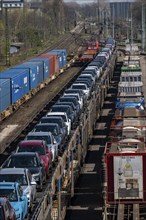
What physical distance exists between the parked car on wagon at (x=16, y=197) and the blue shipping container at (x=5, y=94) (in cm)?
2195

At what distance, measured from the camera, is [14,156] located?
20.9 meters

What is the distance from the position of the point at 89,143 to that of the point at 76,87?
9217 mm

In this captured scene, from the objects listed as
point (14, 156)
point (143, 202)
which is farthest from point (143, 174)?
point (14, 156)

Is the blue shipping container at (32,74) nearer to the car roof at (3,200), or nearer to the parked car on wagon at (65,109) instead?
the parked car on wagon at (65,109)

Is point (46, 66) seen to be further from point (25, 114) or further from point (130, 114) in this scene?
point (130, 114)

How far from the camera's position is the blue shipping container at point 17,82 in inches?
1684

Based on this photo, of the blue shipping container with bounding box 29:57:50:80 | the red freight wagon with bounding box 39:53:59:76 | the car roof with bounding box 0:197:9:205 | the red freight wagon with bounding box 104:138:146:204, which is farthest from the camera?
the red freight wagon with bounding box 39:53:59:76

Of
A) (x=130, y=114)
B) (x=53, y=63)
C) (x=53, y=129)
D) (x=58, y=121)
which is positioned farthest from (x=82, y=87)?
(x=53, y=63)

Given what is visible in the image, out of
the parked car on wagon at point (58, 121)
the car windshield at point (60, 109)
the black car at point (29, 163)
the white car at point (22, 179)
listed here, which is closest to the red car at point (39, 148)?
the black car at point (29, 163)

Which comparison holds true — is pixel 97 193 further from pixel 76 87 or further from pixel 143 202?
pixel 76 87

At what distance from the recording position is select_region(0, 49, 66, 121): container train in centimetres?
4059

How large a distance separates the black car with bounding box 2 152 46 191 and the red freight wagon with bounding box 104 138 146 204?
360cm

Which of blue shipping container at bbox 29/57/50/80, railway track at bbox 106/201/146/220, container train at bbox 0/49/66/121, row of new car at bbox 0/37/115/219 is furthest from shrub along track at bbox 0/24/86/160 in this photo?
railway track at bbox 106/201/146/220

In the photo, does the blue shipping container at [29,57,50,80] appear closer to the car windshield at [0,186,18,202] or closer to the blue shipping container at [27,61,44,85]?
the blue shipping container at [27,61,44,85]
